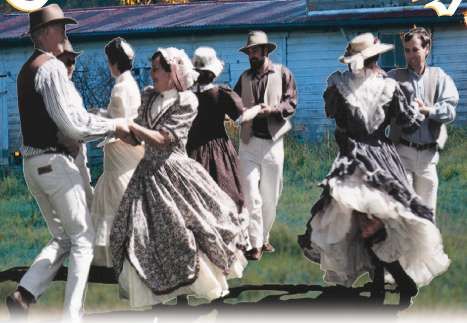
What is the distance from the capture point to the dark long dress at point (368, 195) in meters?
7.53

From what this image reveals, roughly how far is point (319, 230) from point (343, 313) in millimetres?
592

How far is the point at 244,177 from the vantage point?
9359 millimetres

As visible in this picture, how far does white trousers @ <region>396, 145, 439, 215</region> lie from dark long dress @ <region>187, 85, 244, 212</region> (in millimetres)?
1262

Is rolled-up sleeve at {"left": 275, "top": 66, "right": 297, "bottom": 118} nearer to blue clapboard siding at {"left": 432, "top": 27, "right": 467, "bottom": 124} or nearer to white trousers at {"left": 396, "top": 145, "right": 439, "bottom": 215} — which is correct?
white trousers at {"left": 396, "top": 145, "right": 439, "bottom": 215}

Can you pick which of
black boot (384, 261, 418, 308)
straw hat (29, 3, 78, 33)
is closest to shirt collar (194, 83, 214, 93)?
straw hat (29, 3, 78, 33)

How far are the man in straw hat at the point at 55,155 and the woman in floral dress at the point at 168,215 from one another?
10.3 inches

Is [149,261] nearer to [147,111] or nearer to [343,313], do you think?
[147,111]

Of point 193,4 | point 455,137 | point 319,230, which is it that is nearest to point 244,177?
point 319,230

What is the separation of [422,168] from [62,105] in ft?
9.58

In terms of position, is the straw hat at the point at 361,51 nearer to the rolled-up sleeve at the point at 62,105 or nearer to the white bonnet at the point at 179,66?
the white bonnet at the point at 179,66

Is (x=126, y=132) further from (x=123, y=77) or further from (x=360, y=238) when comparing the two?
(x=360, y=238)

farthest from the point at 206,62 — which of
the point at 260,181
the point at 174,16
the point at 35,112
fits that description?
the point at 174,16

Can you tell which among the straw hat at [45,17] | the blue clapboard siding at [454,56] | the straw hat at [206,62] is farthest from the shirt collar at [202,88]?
the blue clapboard siding at [454,56]

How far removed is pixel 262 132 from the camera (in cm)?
945
